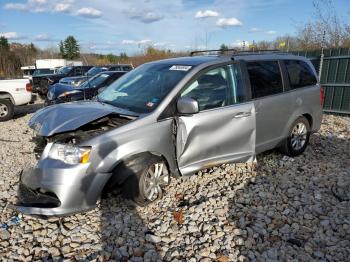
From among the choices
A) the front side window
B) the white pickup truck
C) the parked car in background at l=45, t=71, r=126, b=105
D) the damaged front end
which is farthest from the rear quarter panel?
the white pickup truck

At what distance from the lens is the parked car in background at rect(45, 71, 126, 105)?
9047 millimetres

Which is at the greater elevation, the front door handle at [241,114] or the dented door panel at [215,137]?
the front door handle at [241,114]

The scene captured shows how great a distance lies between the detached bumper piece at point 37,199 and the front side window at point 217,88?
6.28 feet

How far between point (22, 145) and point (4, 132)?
2004mm

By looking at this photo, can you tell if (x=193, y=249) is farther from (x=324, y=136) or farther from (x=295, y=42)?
(x=295, y=42)

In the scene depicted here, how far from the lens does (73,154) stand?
11.0 feet

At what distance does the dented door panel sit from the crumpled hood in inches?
29.2

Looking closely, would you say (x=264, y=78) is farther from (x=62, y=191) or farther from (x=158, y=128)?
(x=62, y=191)

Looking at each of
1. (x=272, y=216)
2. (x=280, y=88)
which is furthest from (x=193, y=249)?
(x=280, y=88)

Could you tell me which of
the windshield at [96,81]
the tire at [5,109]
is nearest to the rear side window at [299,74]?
the windshield at [96,81]

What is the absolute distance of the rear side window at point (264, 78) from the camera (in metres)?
4.70

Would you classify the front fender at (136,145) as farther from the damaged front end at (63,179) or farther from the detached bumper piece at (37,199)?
the detached bumper piece at (37,199)

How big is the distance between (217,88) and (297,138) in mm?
2199

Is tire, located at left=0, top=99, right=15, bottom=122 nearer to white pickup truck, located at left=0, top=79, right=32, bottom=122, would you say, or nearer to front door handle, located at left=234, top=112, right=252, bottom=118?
white pickup truck, located at left=0, top=79, right=32, bottom=122
